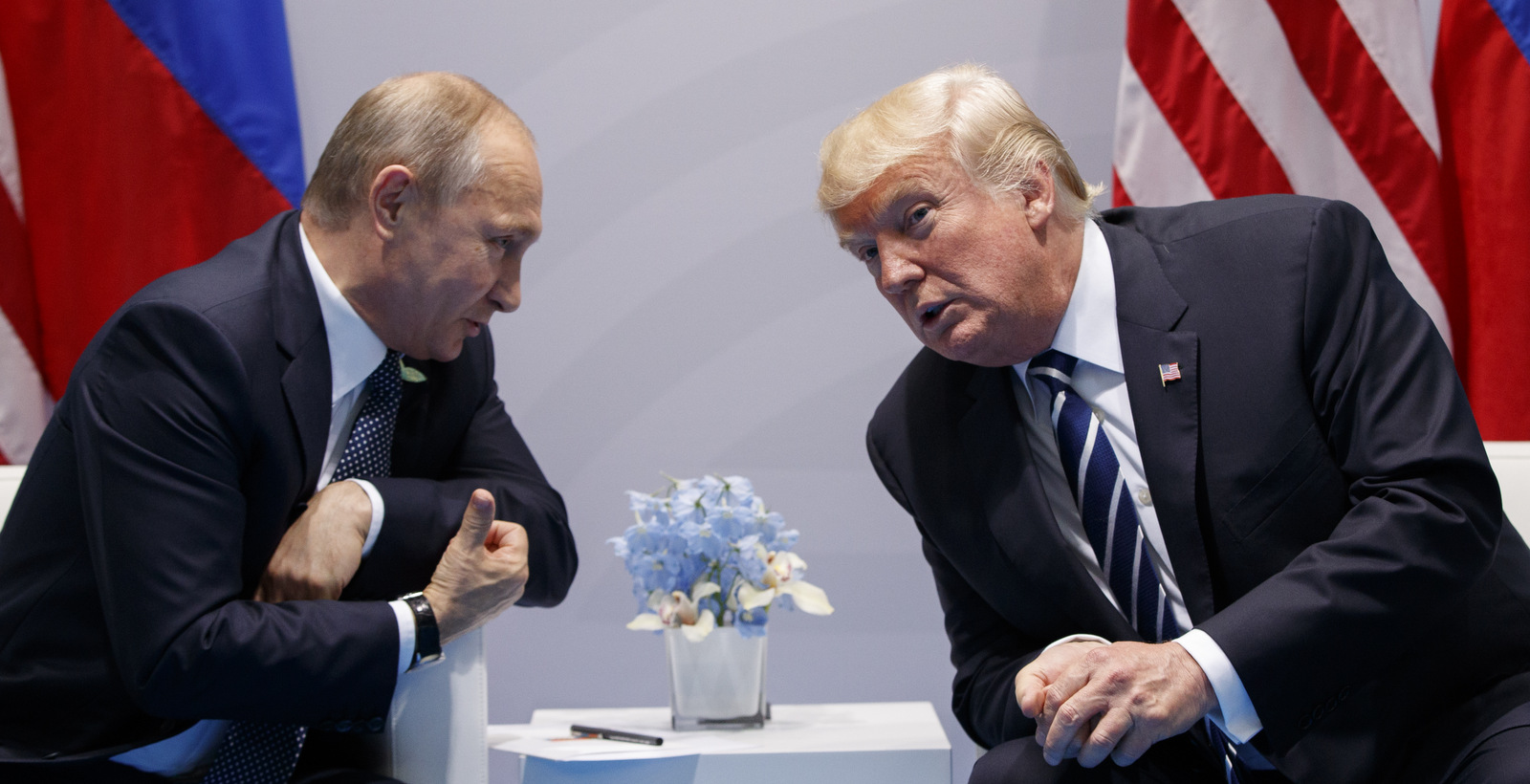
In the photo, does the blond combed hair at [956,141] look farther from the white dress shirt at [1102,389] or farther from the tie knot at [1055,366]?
the tie knot at [1055,366]

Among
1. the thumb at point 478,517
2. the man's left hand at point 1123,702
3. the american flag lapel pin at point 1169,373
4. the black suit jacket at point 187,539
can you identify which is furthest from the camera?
the thumb at point 478,517

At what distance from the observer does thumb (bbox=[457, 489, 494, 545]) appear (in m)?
1.96

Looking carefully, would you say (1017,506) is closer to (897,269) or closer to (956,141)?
(897,269)

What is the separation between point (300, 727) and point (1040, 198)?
1.42 metres

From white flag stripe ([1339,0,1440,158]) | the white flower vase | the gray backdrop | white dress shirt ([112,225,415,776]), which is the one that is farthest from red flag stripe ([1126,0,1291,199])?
white dress shirt ([112,225,415,776])

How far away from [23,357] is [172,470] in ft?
5.19

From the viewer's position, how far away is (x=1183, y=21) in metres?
2.95

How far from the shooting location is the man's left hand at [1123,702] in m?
1.58

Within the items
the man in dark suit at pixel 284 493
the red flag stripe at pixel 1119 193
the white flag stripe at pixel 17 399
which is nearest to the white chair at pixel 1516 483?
the red flag stripe at pixel 1119 193

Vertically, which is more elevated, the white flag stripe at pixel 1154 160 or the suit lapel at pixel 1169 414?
the white flag stripe at pixel 1154 160

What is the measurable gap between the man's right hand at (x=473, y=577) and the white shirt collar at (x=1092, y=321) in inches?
36.5

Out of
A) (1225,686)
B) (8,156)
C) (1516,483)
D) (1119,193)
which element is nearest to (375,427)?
(1225,686)

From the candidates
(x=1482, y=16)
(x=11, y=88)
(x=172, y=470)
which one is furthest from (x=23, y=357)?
(x=1482, y=16)

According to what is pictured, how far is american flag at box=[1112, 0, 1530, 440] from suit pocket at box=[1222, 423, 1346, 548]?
1.30 meters
